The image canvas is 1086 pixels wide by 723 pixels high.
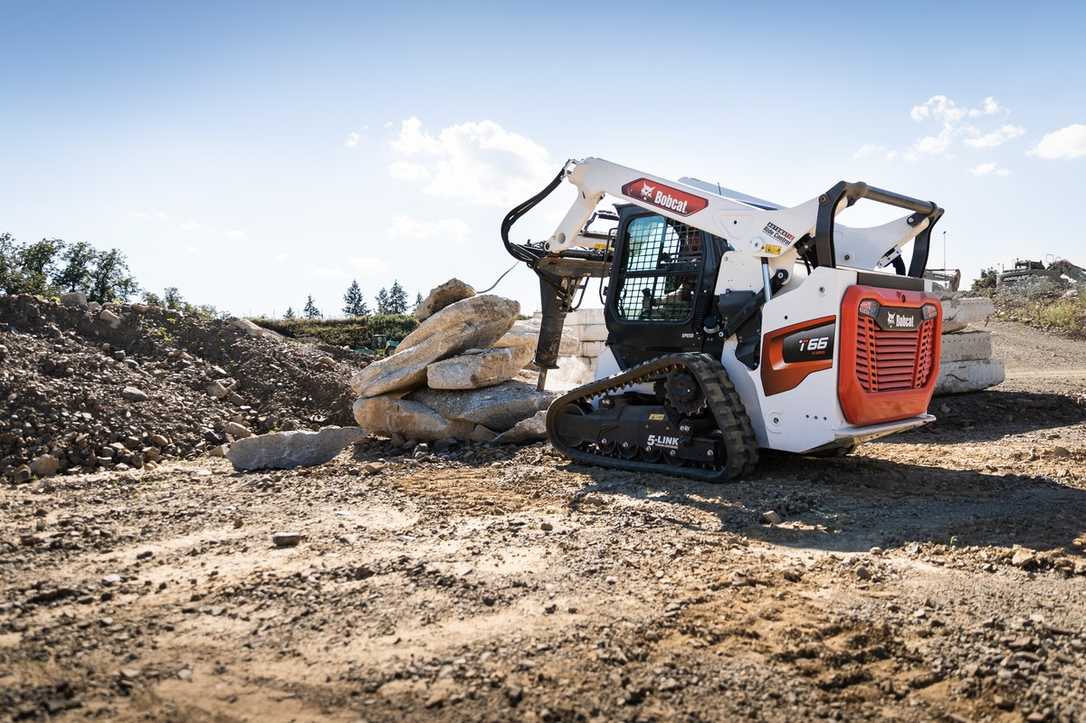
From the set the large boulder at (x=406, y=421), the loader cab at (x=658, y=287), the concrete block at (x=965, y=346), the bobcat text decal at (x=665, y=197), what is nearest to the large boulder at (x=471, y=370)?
the large boulder at (x=406, y=421)

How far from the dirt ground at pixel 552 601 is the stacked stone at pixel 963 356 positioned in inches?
169

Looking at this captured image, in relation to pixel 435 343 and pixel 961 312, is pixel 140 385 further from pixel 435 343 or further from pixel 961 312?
pixel 961 312

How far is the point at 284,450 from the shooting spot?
7.42 m

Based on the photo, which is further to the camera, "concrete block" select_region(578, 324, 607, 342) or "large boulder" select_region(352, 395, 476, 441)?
"concrete block" select_region(578, 324, 607, 342)

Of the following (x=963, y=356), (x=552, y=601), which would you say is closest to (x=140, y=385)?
(x=552, y=601)

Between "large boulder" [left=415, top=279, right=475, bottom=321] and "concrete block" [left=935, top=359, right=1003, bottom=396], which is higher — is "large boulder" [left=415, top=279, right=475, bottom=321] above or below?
above

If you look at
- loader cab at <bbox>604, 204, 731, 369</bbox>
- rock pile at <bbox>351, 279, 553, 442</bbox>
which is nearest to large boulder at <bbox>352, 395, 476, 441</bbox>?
rock pile at <bbox>351, 279, 553, 442</bbox>

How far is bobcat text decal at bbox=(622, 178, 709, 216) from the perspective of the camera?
6.44 metres

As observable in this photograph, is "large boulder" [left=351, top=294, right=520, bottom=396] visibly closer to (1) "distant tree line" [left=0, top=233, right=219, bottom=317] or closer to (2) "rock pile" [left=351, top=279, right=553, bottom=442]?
(2) "rock pile" [left=351, top=279, right=553, bottom=442]

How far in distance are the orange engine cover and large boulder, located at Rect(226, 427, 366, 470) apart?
4.64 m

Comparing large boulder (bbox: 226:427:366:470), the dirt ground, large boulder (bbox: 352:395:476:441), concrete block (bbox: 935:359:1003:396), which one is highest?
concrete block (bbox: 935:359:1003:396)

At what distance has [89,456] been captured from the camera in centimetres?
721

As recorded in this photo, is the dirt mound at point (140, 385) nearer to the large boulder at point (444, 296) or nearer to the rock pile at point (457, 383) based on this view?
the rock pile at point (457, 383)

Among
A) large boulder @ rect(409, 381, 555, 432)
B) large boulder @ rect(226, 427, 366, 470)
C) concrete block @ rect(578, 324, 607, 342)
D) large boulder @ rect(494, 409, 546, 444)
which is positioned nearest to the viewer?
large boulder @ rect(226, 427, 366, 470)
